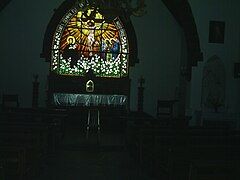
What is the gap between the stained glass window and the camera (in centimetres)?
1315

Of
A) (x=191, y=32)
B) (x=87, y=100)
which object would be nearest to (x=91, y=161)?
(x=87, y=100)

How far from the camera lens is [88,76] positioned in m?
12.8

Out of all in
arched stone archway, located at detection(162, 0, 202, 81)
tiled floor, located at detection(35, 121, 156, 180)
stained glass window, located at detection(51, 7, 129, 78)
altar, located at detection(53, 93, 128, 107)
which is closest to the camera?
tiled floor, located at detection(35, 121, 156, 180)

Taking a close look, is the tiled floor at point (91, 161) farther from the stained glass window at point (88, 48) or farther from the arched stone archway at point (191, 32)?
the stained glass window at point (88, 48)

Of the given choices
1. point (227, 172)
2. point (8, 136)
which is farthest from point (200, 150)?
point (8, 136)

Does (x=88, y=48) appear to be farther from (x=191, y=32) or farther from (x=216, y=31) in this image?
(x=216, y=31)

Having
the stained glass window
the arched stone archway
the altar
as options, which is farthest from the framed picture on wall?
the altar

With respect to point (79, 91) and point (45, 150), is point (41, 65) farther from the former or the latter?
point (45, 150)

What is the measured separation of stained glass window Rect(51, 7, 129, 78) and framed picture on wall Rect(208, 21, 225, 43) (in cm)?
329

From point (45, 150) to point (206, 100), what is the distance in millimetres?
6370

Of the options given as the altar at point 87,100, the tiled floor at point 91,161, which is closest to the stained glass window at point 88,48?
the altar at point 87,100

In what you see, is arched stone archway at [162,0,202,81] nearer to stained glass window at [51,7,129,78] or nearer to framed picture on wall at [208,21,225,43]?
framed picture on wall at [208,21,225,43]

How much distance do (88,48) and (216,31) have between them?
14.8 feet

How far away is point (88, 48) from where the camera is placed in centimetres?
1336
